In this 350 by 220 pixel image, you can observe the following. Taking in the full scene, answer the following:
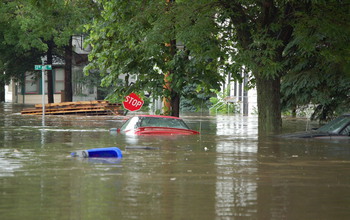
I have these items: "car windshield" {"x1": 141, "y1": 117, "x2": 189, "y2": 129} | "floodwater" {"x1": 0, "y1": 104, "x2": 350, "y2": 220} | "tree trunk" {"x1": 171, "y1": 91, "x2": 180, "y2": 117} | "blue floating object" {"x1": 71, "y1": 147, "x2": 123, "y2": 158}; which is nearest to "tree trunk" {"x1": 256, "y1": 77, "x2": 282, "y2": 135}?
"car windshield" {"x1": 141, "y1": 117, "x2": 189, "y2": 129}

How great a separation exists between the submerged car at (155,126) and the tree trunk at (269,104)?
3.39 meters

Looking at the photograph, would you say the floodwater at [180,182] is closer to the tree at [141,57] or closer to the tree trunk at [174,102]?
the tree at [141,57]

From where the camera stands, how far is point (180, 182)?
11.1 meters

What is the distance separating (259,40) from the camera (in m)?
21.7

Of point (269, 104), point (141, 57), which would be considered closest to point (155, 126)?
point (269, 104)

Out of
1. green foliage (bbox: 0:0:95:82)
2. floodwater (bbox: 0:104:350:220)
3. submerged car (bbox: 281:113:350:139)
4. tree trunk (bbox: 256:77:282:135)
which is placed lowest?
floodwater (bbox: 0:104:350:220)

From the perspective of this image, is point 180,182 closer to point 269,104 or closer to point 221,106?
point 269,104

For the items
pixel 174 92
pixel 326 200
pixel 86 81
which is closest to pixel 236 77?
pixel 174 92

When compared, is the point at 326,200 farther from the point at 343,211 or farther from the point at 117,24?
the point at 117,24

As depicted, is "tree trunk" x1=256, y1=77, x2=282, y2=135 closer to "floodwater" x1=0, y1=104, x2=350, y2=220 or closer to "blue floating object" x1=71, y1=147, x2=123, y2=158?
"floodwater" x1=0, y1=104, x2=350, y2=220

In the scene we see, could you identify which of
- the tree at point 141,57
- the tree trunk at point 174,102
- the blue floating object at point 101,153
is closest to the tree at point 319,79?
the tree at point 141,57

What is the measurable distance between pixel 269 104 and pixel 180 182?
13224 millimetres

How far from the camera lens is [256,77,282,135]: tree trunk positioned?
23859 mm

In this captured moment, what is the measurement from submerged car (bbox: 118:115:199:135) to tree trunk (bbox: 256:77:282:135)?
11.1ft
